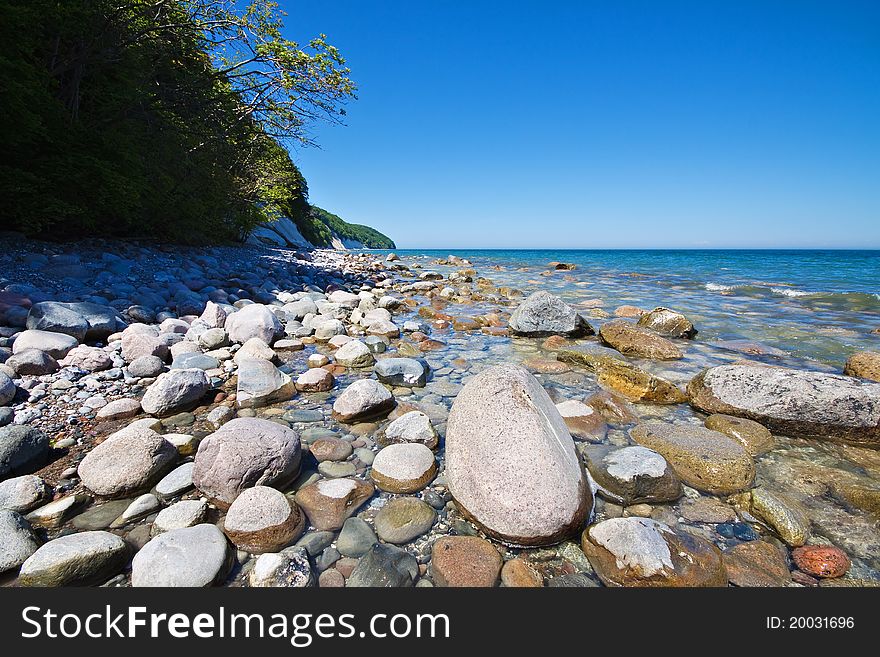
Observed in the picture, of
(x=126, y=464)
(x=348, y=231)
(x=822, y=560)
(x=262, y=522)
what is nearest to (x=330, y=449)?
(x=262, y=522)

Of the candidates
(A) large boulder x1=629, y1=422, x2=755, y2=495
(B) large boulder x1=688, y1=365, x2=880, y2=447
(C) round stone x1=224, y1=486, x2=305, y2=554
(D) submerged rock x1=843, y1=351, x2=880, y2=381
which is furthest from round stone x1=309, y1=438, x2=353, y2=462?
(D) submerged rock x1=843, y1=351, x2=880, y2=381

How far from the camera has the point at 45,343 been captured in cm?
420

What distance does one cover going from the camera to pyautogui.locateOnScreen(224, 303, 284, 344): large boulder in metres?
5.74

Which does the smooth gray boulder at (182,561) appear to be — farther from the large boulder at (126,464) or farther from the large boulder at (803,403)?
the large boulder at (803,403)

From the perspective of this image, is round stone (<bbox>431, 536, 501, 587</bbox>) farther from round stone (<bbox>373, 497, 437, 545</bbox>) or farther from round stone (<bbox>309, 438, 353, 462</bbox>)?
round stone (<bbox>309, 438, 353, 462</bbox>)

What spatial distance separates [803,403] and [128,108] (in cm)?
1481

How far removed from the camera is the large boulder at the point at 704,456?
107 inches

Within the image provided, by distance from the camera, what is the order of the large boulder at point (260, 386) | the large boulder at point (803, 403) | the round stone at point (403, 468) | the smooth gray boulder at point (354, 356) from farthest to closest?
1. the smooth gray boulder at point (354, 356)
2. the large boulder at point (260, 386)
3. the large boulder at point (803, 403)
4. the round stone at point (403, 468)

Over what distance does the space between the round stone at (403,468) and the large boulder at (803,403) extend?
3233 mm

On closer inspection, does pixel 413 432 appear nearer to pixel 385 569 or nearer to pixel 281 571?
pixel 385 569

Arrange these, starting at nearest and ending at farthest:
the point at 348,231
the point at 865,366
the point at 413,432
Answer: the point at 413,432
the point at 865,366
the point at 348,231

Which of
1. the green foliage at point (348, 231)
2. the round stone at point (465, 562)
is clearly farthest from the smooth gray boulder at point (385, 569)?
the green foliage at point (348, 231)

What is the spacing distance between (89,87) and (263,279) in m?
6.30
